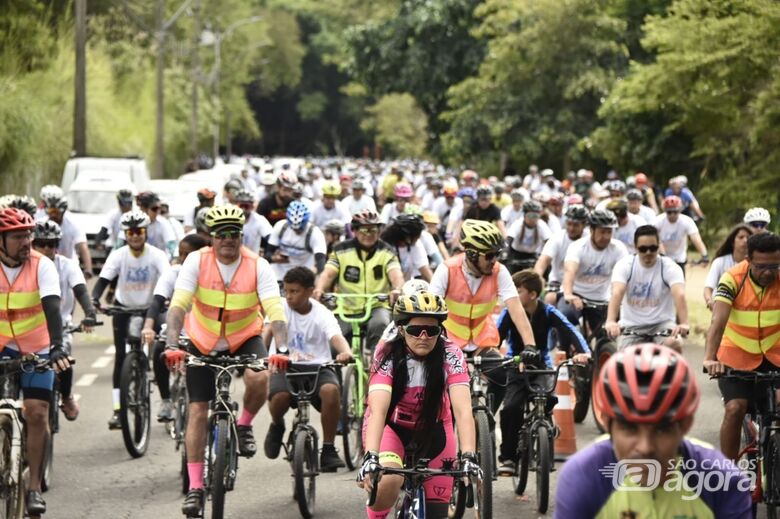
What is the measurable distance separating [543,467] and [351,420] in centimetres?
218

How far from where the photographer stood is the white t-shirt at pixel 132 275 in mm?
12539

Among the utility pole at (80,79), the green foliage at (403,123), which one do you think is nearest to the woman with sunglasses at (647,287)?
the utility pole at (80,79)

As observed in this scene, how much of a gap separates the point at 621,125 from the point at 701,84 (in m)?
11.5

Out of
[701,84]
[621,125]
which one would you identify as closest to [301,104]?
[621,125]

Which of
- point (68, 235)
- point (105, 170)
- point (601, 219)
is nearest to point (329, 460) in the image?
point (601, 219)

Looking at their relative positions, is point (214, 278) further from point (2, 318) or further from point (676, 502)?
point (676, 502)

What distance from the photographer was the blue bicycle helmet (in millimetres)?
15164

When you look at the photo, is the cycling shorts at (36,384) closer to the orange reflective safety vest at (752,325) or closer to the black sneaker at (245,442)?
the black sneaker at (245,442)

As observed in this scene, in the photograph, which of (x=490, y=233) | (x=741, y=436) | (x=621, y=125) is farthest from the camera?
(x=621, y=125)

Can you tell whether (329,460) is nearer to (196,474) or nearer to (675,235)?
(196,474)

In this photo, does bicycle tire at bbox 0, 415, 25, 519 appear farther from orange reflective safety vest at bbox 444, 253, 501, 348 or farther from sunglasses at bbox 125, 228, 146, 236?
sunglasses at bbox 125, 228, 146, 236

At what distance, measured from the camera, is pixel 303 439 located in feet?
30.8

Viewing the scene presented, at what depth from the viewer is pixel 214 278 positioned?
30.7 ft

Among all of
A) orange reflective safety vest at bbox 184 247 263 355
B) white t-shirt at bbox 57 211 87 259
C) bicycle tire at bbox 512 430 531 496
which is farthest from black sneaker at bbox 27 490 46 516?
white t-shirt at bbox 57 211 87 259
